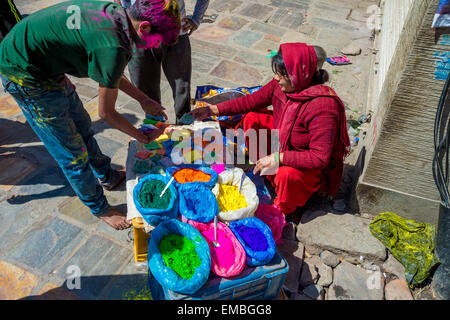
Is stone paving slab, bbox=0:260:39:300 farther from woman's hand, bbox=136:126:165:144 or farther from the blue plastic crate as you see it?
woman's hand, bbox=136:126:165:144

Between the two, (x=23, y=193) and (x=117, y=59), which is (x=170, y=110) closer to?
(x=23, y=193)

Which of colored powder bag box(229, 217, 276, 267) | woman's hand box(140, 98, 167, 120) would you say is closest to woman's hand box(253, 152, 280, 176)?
colored powder bag box(229, 217, 276, 267)

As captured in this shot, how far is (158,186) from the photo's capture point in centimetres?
240

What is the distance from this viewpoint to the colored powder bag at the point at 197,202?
2.25 metres

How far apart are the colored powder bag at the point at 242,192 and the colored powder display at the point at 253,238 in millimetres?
100

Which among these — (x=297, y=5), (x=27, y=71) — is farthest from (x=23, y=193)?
(x=297, y=5)

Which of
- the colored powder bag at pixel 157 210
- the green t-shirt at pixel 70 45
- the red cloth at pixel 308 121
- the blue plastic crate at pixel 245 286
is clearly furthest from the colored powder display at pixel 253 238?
the green t-shirt at pixel 70 45

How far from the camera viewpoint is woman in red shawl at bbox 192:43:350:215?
240 cm

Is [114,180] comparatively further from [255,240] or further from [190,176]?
[255,240]

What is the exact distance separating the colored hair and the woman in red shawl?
2.99 ft

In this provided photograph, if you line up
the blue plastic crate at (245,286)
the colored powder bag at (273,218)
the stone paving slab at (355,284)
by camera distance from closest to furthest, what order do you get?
the blue plastic crate at (245,286) → the stone paving slab at (355,284) → the colored powder bag at (273,218)

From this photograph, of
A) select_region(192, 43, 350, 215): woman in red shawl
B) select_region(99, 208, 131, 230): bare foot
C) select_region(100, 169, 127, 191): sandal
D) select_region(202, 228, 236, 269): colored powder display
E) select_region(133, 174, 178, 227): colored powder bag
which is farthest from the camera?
select_region(100, 169, 127, 191): sandal

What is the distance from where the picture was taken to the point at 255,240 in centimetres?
224

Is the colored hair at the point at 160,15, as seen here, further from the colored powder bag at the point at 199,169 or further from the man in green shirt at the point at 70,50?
the colored powder bag at the point at 199,169
